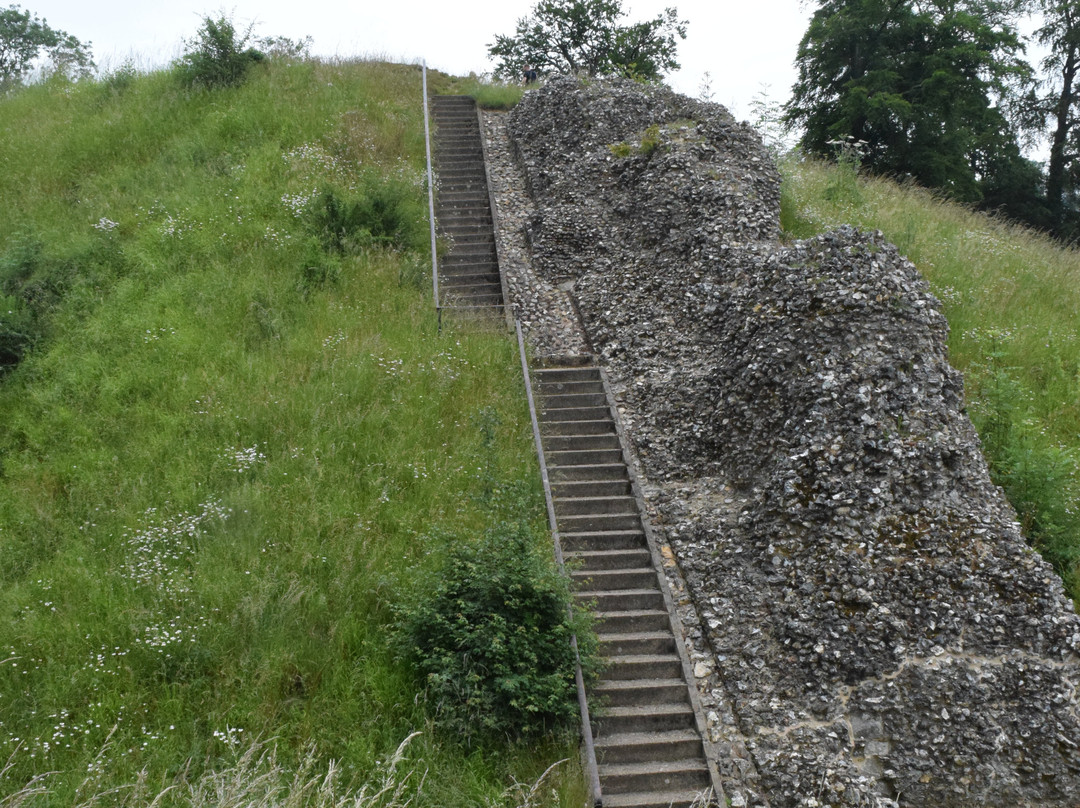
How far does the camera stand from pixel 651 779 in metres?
8.03

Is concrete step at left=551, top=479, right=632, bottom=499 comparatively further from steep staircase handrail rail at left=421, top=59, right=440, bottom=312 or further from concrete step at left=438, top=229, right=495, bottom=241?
concrete step at left=438, top=229, right=495, bottom=241

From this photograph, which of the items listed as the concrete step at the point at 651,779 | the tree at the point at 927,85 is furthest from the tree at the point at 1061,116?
the concrete step at the point at 651,779

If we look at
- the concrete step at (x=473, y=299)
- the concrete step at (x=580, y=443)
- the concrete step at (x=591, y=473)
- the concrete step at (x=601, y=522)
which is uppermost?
the concrete step at (x=473, y=299)

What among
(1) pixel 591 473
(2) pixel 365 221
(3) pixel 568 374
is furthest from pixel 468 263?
(1) pixel 591 473

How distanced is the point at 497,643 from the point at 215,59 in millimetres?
20998

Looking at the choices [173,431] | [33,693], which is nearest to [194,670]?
[33,693]

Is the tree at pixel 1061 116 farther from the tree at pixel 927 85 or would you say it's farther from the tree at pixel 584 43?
the tree at pixel 584 43

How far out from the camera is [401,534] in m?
9.71

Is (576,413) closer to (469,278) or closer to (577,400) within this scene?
(577,400)

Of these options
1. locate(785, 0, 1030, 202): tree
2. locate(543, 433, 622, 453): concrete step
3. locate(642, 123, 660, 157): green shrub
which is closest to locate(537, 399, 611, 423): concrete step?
locate(543, 433, 622, 453): concrete step

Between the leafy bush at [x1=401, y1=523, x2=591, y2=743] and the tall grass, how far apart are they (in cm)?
657

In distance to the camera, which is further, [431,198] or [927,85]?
[927,85]

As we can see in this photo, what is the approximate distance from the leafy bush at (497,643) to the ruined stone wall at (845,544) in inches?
81.4

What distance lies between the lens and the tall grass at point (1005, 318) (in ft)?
34.1
